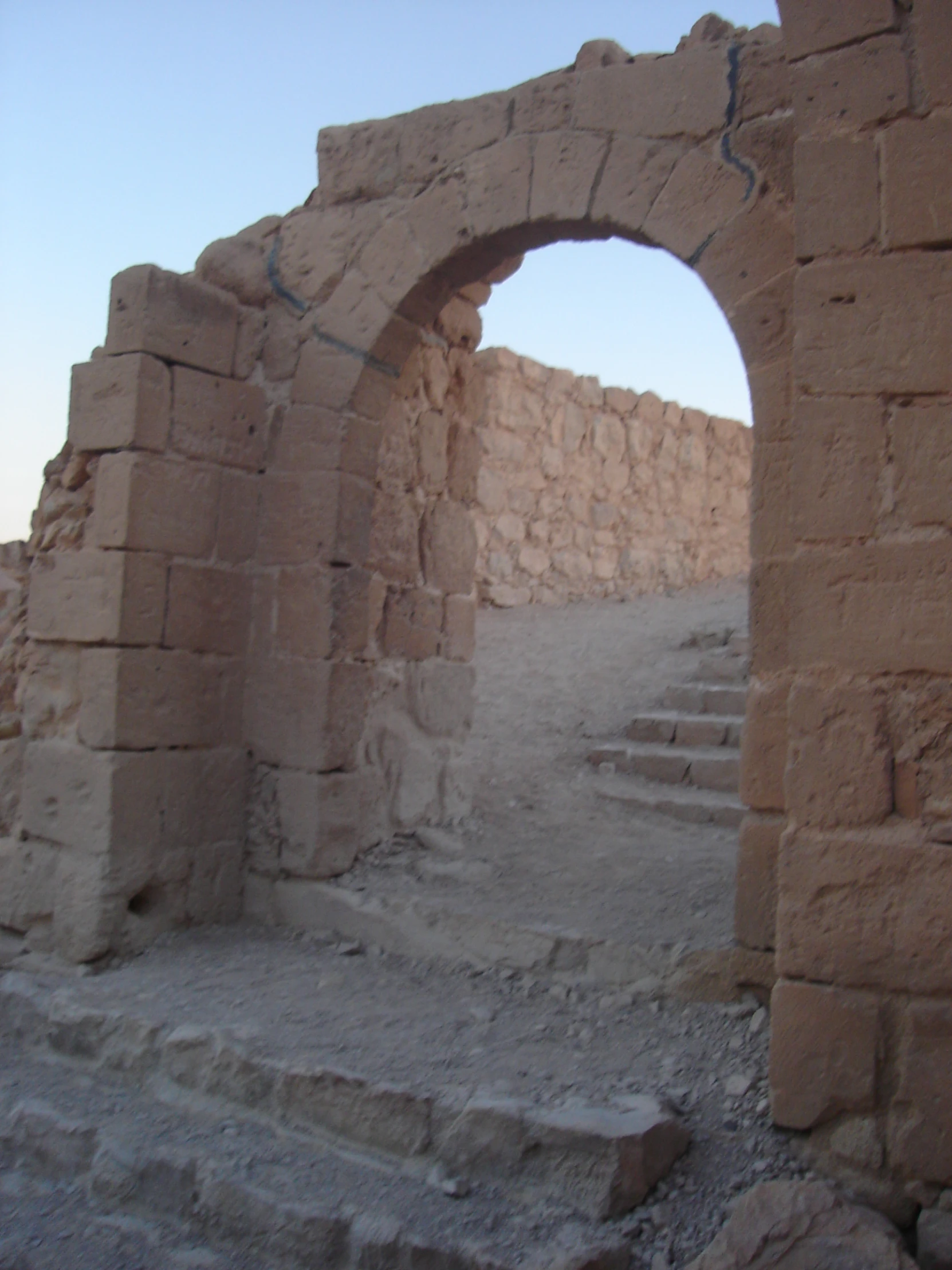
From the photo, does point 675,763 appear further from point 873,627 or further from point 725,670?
point 873,627

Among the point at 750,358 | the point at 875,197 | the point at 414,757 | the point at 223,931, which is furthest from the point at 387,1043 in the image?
the point at 875,197

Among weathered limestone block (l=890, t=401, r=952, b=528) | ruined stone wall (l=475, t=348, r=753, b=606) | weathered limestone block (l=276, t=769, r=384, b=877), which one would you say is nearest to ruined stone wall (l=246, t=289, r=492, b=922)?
weathered limestone block (l=276, t=769, r=384, b=877)

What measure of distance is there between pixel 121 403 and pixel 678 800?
2.87m

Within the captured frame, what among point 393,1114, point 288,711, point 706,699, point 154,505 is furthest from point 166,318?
point 706,699

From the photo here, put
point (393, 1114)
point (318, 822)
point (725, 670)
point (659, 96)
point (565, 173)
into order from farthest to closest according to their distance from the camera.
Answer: point (725, 670), point (318, 822), point (565, 173), point (659, 96), point (393, 1114)

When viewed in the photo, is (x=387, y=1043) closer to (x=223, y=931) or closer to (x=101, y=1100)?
(x=101, y=1100)

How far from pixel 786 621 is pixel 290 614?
1917 mm

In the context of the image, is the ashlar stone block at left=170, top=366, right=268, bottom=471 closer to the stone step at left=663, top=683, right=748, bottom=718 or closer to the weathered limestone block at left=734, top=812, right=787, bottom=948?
the weathered limestone block at left=734, top=812, right=787, bottom=948

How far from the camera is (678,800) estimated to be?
4.86 metres

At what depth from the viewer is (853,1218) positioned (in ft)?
7.58

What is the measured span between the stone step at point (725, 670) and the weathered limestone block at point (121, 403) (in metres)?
3.55

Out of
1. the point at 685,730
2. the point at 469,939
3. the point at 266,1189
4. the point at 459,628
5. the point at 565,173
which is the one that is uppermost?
the point at 565,173

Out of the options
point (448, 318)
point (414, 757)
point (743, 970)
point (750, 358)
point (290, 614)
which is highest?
point (448, 318)

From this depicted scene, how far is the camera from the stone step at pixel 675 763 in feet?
16.8
